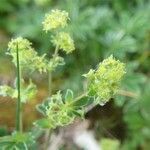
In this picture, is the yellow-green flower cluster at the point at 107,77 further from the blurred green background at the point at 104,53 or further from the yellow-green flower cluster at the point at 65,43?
the blurred green background at the point at 104,53

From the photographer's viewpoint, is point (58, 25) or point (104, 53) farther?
point (104, 53)

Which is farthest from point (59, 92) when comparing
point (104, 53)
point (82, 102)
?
point (104, 53)

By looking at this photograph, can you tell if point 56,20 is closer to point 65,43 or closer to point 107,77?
point 65,43

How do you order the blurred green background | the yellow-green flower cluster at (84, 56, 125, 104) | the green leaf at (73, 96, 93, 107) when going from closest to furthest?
the yellow-green flower cluster at (84, 56, 125, 104)
the green leaf at (73, 96, 93, 107)
the blurred green background

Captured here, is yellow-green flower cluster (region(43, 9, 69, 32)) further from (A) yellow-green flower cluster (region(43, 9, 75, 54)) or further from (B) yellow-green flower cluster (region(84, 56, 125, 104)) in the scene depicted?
(B) yellow-green flower cluster (region(84, 56, 125, 104))

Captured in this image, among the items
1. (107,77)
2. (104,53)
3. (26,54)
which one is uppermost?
(104,53)

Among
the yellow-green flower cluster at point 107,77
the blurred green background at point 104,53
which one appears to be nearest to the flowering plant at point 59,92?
the yellow-green flower cluster at point 107,77

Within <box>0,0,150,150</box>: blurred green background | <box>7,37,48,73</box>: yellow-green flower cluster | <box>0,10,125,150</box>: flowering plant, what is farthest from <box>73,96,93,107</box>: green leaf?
<box>0,0,150,150</box>: blurred green background
